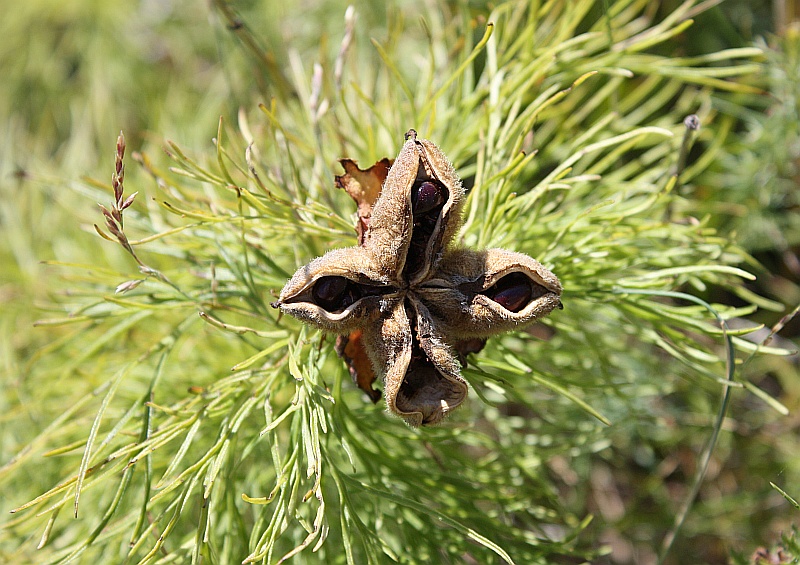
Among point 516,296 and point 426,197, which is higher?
point 426,197

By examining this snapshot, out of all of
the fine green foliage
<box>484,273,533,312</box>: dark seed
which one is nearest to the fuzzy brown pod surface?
<box>484,273,533,312</box>: dark seed

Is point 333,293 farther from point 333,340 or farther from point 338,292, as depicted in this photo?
point 333,340

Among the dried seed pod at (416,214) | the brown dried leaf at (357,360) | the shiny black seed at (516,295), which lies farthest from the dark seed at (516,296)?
the brown dried leaf at (357,360)

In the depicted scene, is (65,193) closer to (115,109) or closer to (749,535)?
(115,109)

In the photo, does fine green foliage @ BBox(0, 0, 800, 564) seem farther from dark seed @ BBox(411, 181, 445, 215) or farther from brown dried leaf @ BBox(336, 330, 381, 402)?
dark seed @ BBox(411, 181, 445, 215)

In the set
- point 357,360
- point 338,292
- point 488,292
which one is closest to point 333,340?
point 357,360

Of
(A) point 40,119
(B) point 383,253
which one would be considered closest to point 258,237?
(B) point 383,253
